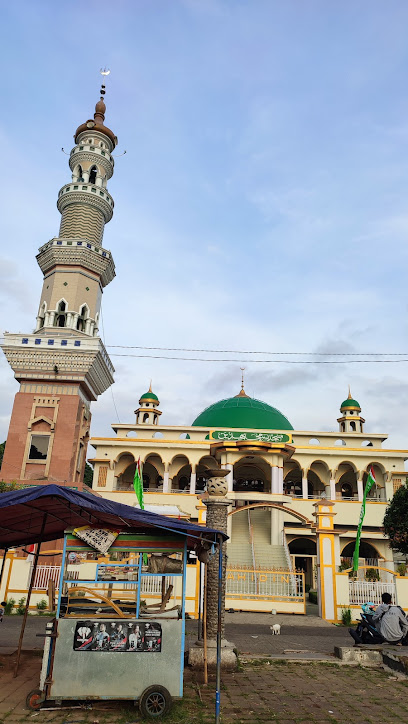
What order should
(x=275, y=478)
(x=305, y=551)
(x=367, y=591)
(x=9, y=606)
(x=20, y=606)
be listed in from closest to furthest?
(x=9, y=606)
(x=20, y=606)
(x=367, y=591)
(x=275, y=478)
(x=305, y=551)

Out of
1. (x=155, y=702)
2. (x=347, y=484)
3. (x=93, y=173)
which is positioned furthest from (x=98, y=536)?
(x=347, y=484)

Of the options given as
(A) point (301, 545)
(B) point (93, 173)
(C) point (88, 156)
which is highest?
(C) point (88, 156)

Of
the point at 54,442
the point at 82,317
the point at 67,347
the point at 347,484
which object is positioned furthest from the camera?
the point at 347,484

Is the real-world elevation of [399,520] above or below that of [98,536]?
above

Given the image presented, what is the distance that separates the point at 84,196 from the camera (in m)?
29.9

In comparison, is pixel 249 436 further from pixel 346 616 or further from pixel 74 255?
pixel 346 616

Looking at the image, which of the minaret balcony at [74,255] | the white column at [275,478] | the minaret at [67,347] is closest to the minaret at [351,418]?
the white column at [275,478]

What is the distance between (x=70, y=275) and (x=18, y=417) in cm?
829

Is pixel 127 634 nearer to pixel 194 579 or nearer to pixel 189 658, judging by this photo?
pixel 189 658

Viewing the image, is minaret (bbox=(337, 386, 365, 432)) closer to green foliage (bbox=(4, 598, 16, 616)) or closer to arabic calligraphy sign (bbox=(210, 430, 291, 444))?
arabic calligraphy sign (bbox=(210, 430, 291, 444))

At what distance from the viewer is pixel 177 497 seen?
98.2 feet

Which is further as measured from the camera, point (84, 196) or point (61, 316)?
point (84, 196)

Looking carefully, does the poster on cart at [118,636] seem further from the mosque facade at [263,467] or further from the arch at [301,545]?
the arch at [301,545]

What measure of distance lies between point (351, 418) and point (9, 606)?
28.2 meters
